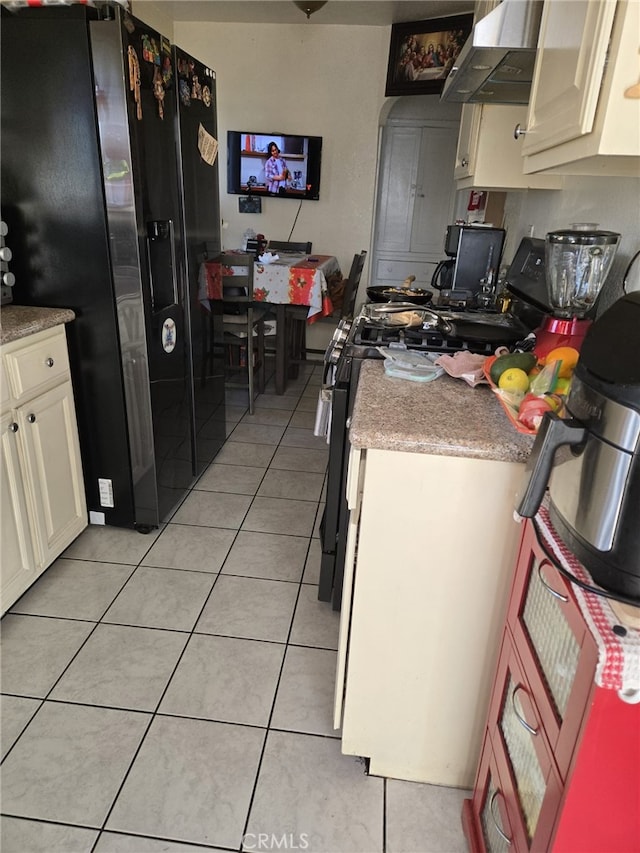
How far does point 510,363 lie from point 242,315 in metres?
2.61

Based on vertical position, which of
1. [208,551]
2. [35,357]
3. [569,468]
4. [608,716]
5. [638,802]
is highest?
[569,468]

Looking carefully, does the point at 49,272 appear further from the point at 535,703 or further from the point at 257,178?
the point at 257,178

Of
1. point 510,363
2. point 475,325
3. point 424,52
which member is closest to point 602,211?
point 475,325

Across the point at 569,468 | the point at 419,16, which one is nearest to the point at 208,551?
the point at 569,468

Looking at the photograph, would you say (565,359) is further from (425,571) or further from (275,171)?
(275,171)

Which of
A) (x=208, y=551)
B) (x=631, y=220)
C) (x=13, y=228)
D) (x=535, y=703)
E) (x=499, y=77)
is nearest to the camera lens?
(x=535, y=703)

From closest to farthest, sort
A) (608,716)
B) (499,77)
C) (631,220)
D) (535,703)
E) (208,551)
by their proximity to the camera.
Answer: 1. (608,716)
2. (535,703)
3. (631,220)
4. (499,77)
5. (208,551)

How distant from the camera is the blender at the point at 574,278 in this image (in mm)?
1365

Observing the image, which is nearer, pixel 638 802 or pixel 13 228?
pixel 638 802

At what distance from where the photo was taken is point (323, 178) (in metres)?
4.72

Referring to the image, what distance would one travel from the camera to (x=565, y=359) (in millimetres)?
1275

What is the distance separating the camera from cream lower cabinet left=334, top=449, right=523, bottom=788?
3.83 feet

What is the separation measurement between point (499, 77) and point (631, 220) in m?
0.66

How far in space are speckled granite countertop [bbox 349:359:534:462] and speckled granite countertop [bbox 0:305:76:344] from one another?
3.49 feet
